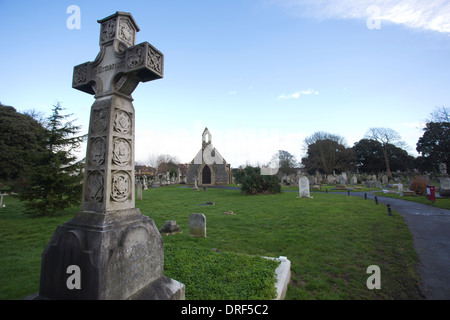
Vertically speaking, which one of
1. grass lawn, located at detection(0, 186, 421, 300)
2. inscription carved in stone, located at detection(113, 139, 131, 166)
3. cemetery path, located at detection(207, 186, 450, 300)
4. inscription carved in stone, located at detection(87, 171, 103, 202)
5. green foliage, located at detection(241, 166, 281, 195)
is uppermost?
inscription carved in stone, located at detection(113, 139, 131, 166)

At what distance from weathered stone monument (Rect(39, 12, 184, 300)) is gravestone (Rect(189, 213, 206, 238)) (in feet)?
11.1

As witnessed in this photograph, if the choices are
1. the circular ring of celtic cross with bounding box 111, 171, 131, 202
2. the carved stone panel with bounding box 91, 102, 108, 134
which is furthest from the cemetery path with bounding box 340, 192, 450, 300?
the carved stone panel with bounding box 91, 102, 108, 134

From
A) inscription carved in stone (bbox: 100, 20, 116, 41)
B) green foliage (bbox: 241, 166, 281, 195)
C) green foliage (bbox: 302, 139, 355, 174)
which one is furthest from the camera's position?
green foliage (bbox: 302, 139, 355, 174)

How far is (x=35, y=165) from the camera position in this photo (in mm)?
9516

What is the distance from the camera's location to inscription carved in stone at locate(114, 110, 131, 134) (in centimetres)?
256

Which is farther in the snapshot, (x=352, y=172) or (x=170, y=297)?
(x=352, y=172)

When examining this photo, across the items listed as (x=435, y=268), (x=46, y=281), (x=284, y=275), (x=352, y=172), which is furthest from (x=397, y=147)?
(x=46, y=281)

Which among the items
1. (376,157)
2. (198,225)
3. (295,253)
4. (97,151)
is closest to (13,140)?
(198,225)

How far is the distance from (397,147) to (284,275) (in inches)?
2123

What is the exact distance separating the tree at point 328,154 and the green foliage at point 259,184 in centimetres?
2354

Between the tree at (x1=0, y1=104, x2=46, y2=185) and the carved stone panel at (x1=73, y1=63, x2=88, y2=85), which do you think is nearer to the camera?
the carved stone panel at (x1=73, y1=63, x2=88, y2=85)

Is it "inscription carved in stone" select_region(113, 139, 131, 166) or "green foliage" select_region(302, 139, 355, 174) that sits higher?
"green foliage" select_region(302, 139, 355, 174)

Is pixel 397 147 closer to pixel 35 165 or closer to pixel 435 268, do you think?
pixel 435 268

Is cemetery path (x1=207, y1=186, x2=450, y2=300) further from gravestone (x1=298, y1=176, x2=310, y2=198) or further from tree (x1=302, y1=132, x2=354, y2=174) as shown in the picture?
tree (x1=302, y1=132, x2=354, y2=174)
